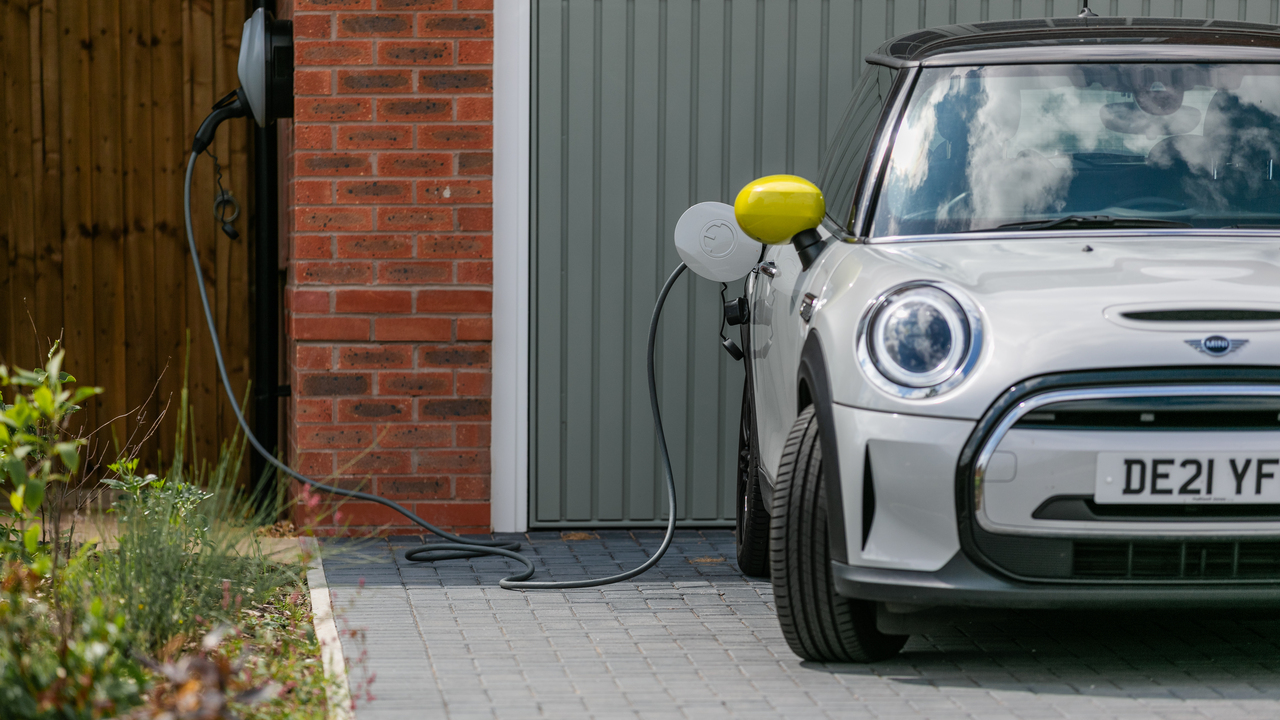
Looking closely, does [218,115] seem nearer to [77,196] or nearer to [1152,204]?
[77,196]

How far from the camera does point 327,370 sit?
5.95 m

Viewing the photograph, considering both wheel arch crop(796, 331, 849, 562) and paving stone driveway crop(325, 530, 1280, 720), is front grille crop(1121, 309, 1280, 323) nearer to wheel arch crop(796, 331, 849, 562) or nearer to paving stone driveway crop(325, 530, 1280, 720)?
wheel arch crop(796, 331, 849, 562)

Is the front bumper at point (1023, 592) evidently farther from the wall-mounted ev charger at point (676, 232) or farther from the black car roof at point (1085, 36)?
the black car roof at point (1085, 36)

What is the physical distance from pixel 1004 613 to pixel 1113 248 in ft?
3.29

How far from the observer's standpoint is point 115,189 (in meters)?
6.61

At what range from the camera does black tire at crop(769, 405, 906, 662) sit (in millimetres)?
3820

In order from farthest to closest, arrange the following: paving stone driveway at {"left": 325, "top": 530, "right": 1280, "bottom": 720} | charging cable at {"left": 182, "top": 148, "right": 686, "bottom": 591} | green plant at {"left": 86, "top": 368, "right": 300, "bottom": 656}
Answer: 1. charging cable at {"left": 182, "top": 148, "right": 686, "bottom": 591}
2. green plant at {"left": 86, "top": 368, "right": 300, "bottom": 656}
3. paving stone driveway at {"left": 325, "top": 530, "right": 1280, "bottom": 720}

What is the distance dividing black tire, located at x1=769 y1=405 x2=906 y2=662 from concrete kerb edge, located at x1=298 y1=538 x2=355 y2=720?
114 centimetres

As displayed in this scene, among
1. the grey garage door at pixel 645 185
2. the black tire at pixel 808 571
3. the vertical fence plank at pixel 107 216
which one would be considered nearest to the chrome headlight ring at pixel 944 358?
the black tire at pixel 808 571

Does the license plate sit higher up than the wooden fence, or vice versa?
the wooden fence

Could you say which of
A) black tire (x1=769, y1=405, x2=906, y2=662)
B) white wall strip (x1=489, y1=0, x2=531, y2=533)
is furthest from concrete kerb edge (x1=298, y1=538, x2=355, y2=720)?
black tire (x1=769, y1=405, x2=906, y2=662)

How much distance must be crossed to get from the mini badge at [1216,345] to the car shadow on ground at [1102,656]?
0.71 m

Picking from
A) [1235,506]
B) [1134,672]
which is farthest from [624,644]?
[1235,506]

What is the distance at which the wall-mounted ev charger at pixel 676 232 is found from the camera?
424 centimetres
